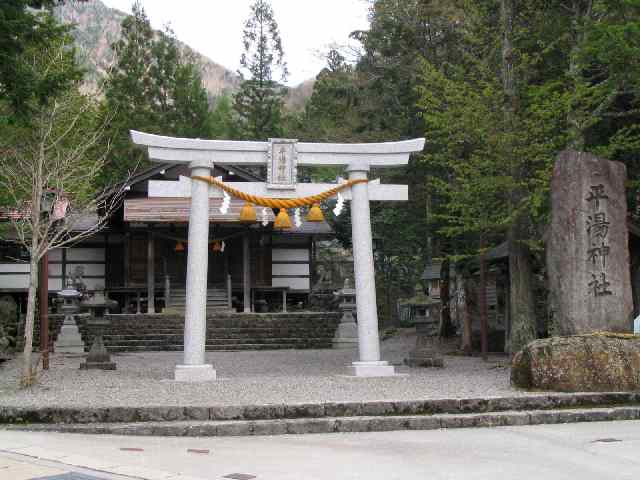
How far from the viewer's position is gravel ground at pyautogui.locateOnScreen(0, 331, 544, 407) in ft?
33.9

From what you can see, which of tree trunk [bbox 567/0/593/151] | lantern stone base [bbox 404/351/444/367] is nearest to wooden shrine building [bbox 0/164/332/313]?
lantern stone base [bbox 404/351/444/367]

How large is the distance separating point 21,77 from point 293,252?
64.1 ft

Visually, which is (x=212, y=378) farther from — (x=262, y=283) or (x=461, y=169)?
(x=262, y=283)

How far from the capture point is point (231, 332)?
2402 centimetres

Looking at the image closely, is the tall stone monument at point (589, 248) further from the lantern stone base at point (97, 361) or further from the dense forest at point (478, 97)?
the lantern stone base at point (97, 361)

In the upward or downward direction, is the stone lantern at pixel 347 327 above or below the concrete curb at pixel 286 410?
above

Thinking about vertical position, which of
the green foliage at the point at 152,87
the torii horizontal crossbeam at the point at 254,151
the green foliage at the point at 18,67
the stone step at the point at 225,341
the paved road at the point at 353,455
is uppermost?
the green foliage at the point at 152,87

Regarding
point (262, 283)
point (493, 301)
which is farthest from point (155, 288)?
point (493, 301)

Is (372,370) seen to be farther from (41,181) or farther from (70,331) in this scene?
(70,331)

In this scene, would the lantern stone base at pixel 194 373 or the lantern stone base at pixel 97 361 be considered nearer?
the lantern stone base at pixel 194 373

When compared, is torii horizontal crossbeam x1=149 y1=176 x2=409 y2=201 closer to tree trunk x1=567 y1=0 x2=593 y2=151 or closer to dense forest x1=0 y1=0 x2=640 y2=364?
dense forest x1=0 y1=0 x2=640 y2=364

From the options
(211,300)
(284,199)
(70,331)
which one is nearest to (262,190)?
(284,199)

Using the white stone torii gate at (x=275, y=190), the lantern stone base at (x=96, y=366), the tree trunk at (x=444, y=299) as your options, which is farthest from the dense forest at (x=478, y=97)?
the lantern stone base at (x=96, y=366)

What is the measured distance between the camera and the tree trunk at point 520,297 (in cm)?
1608
